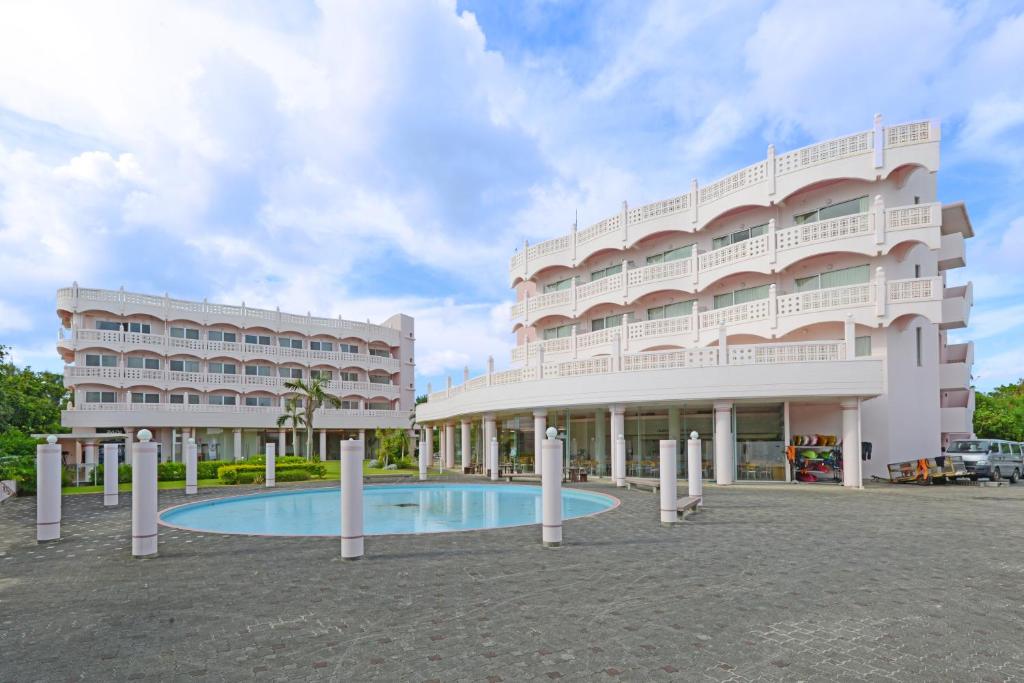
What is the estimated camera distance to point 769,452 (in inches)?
1040

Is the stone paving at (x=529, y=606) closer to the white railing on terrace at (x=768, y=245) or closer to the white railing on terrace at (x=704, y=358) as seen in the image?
the white railing on terrace at (x=704, y=358)

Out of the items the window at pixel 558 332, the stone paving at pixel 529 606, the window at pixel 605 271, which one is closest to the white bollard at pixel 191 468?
the stone paving at pixel 529 606

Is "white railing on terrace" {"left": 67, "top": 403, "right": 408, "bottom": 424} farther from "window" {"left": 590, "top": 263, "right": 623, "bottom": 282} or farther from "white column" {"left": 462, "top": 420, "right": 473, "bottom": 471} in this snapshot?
"window" {"left": 590, "top": 263, "right": 623, "bottom": 282}

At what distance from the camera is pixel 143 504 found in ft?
37.9

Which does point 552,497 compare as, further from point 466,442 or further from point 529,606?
point 466,442

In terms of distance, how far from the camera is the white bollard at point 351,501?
11.0 meters

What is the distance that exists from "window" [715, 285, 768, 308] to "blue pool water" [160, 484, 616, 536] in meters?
14.6

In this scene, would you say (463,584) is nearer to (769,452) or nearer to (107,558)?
(107,558)

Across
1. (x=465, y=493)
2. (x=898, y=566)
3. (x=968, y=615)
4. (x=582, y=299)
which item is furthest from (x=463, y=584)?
(x=582, y=299)

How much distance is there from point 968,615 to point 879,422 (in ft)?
75.6

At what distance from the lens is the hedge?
31594mm

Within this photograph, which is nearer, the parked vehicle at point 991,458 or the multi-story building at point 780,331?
the multi-story building at point 780,331

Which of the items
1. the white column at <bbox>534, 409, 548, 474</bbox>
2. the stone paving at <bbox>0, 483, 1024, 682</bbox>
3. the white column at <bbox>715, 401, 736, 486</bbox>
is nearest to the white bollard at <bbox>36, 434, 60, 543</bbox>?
→ the stone paving at <bbox>0, 483, 1024, 682</bbox>

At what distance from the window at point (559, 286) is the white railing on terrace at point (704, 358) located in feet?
41.9
